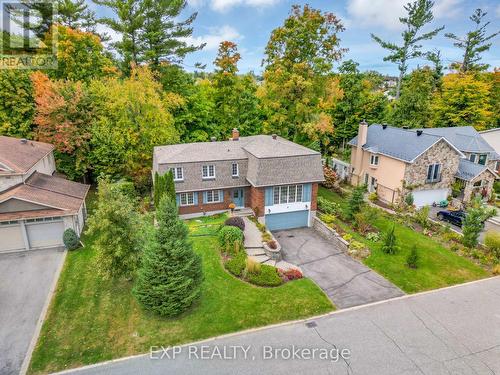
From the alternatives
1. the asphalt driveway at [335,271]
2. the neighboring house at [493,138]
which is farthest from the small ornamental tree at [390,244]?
the neighboring house at [493,138]

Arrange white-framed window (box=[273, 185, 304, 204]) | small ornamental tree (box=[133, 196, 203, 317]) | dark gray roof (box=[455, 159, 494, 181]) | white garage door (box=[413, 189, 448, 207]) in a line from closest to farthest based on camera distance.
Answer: small ornamental tree (box=[133, 196, 203, 317])
white-framed window (box=[273, 185, 304, 204])
white garage door (box=[413, 189, 448, 207])
dark gray roof (box=[455, 159, 494, 181])

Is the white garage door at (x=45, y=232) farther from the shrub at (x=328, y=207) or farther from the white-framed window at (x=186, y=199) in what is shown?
the shrub at (x=328, y=207)

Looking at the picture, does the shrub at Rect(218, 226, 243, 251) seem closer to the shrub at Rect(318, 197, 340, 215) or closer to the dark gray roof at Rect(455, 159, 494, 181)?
the shrub at Rect(318, 197, 340, 215)

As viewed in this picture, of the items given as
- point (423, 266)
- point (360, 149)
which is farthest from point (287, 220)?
point (360, 149)

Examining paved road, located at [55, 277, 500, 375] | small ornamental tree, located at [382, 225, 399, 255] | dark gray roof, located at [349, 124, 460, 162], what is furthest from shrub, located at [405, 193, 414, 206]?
paved road, located at [55, 277, 500, 375]

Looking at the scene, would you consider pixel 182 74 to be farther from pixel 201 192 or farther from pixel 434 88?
pixel 434 88

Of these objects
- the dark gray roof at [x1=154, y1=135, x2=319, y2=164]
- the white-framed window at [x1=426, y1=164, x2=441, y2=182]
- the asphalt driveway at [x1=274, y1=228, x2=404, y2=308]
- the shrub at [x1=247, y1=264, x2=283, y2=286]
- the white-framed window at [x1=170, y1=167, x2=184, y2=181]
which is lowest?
the asphalt driveway at [x1=274, y1=228, x2=404, y2=308]

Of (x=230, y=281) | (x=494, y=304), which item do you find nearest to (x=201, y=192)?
(x=230, y=281)

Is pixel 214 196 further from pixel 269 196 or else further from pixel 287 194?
pixel 287 194
